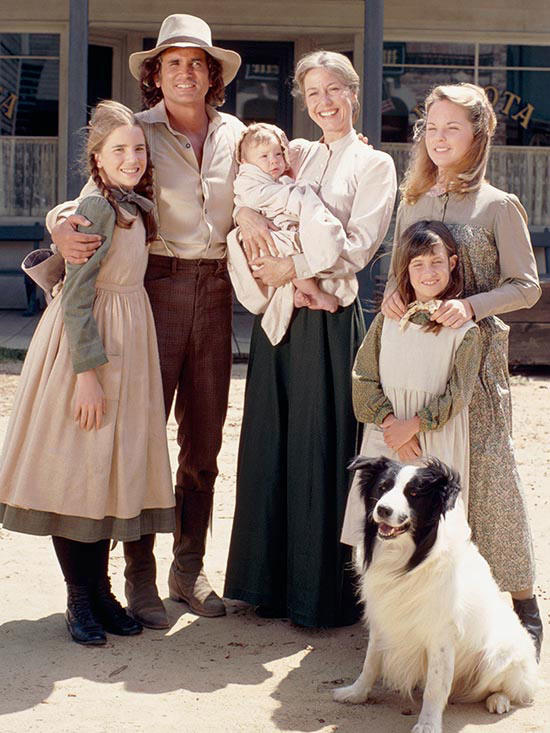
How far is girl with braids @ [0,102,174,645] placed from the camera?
4.14m

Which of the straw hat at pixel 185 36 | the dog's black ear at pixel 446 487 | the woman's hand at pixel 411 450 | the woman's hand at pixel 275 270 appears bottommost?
the dog's black ear at pixel 446 487

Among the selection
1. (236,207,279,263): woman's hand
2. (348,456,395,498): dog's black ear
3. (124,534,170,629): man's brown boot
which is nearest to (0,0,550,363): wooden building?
(236,207,279,263): woman's hand

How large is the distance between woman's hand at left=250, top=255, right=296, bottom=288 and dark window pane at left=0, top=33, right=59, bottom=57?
9.22 metres

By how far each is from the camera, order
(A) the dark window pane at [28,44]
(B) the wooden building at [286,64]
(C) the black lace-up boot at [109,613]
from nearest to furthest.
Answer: (C) the black lace-up boot at [109,613] → (B) the wooden building at [286,64] → (A) the dark window pane at [28,44]

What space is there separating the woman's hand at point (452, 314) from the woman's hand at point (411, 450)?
0.39 meters

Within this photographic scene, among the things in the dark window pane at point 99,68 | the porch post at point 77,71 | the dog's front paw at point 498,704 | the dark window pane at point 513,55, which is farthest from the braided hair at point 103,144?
the dark window pane at point 513,55

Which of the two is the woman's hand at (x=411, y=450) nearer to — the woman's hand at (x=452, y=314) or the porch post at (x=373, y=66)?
the woman's hand at (x=452, y=314)

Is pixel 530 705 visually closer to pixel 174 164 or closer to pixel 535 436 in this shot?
pixel 174 164

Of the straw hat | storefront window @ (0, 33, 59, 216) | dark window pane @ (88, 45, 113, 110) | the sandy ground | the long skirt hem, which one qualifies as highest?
dark window pane @ (88, 45, 113, 110)

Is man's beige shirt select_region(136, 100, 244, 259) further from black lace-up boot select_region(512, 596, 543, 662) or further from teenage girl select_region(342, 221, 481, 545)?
black lace-up boot select_region(512, 596, 543, 662)

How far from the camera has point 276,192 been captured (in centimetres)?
424

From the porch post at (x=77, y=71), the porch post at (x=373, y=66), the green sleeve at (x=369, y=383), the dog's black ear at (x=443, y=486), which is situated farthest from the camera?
the porch post at (x=373, y=66)

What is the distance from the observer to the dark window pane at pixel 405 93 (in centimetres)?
1297

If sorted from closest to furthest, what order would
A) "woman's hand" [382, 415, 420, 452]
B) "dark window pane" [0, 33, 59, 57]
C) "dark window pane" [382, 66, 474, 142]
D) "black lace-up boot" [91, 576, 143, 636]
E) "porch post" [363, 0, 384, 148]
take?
"woman's hand" [382, 415, 420, 452], "black lace-up boot" [91, 576, 143, 636], "porch post" [363, 0, 384, 148], "dark window pane" [0, 33, 59, 57], "dark window pane" [382, 66, 474, 142]
